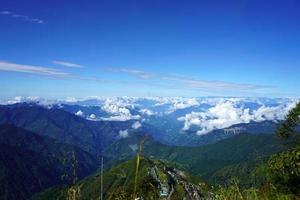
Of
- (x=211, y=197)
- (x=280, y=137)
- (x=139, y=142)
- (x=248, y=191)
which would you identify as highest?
(x=139, y=142)

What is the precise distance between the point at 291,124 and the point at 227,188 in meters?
28.5

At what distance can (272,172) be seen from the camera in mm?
14180

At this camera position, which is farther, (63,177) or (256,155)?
(256,155)

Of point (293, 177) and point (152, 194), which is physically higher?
point (152, 194)

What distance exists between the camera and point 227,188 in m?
7.12

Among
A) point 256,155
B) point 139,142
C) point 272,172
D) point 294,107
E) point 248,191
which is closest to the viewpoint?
point 139,142

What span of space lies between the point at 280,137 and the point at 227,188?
29.3 meters

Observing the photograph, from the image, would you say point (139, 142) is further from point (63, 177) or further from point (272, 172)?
point (272, 172)

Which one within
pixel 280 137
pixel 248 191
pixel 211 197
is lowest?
pixel 280 137

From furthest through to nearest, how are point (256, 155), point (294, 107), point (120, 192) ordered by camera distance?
point (294, 107) → point (256, 155) → point (120, 192)

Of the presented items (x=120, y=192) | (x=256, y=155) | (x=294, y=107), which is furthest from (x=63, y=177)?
(x=294, y=107)

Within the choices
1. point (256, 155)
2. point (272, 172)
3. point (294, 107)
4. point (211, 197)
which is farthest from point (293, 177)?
point (294, 107)

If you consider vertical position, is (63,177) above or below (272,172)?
above

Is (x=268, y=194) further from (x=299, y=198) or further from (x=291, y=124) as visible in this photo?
(x=291, y=124)
